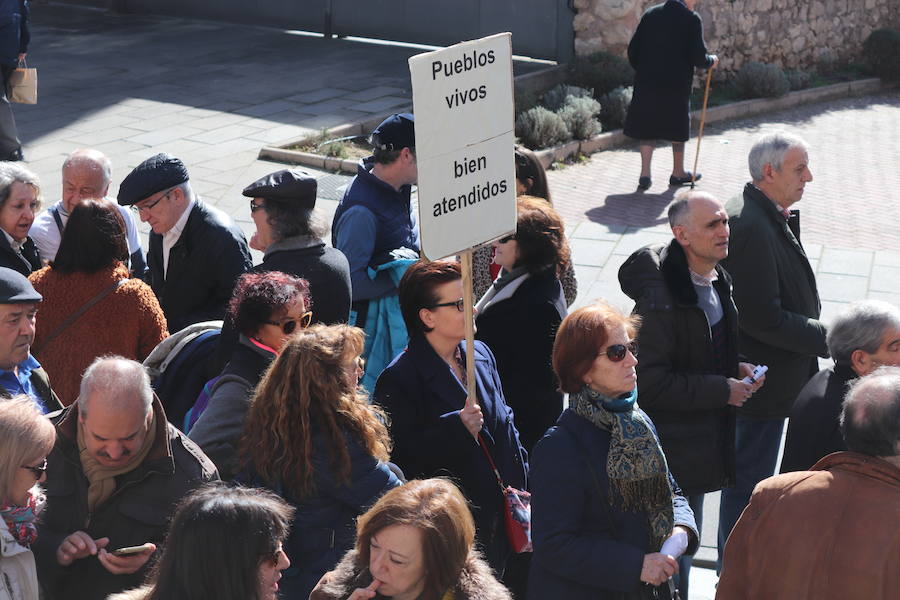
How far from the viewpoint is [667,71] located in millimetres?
11828

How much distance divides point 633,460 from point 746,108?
521 inches

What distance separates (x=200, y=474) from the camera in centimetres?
362

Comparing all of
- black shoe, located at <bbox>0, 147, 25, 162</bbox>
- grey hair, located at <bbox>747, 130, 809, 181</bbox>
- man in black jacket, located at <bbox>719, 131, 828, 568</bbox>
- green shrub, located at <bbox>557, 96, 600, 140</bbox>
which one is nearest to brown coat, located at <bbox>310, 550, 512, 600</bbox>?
man in black jacket, located at <bbox>719, 131, 828, 568</bbox>

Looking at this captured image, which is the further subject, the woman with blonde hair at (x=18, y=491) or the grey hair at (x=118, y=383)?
the grey hair at (x=118, y=383)

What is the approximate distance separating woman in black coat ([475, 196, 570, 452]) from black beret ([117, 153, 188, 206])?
1592mm

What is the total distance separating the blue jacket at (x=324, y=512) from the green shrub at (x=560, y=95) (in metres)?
10.8

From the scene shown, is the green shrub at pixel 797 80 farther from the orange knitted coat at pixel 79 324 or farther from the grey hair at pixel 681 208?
→ the orange knitted coat at pixel 79 324

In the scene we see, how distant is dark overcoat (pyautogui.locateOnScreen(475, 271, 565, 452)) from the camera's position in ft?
15.5

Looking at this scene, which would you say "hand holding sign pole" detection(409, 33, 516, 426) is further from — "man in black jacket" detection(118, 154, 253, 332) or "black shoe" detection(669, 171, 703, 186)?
"black shoe" detection(669, 171, 703, 186)

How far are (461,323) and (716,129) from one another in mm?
11556

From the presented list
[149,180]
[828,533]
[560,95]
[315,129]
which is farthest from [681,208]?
[560,95]

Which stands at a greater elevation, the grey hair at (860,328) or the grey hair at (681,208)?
the grey hair at (681,208)

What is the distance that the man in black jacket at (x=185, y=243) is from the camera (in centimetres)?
525

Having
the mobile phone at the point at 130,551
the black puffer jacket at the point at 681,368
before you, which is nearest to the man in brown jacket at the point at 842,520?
the black puffer jacket at the point at 681,368
